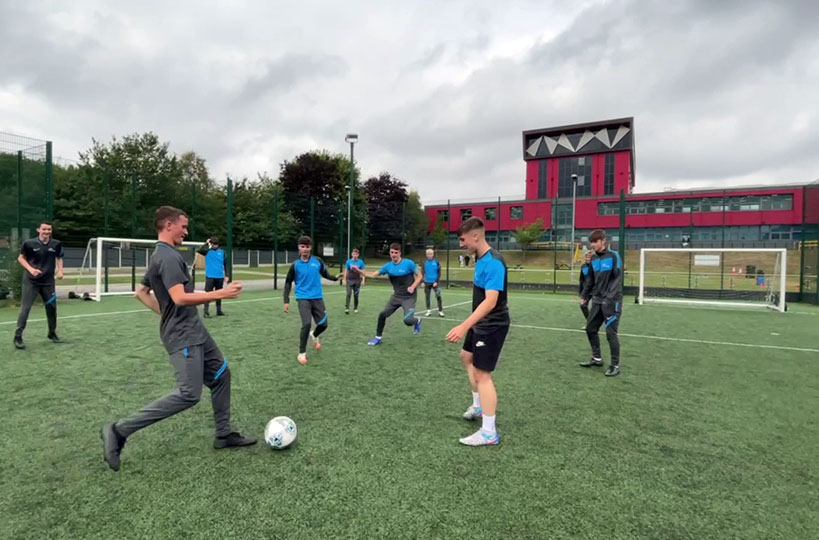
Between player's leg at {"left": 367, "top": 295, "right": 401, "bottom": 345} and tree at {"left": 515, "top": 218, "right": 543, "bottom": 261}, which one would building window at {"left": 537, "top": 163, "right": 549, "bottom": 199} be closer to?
tree at {"left": 515, "top": 218, "right": 543, "bottom": 261}

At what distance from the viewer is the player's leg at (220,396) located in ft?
11.2

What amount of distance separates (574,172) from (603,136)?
292 inches

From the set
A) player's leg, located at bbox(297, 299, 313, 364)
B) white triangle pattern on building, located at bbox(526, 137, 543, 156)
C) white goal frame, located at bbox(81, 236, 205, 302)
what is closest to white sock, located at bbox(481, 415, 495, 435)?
player's leg, located at bbox(297, 299, 313, 364)

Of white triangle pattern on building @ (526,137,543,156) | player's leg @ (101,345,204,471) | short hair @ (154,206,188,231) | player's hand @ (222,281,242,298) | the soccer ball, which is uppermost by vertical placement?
white triangle pattern on building @ (526,137,543,156)

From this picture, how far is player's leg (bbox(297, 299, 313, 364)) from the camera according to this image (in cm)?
A: 646

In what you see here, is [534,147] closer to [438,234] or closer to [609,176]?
[609,176]

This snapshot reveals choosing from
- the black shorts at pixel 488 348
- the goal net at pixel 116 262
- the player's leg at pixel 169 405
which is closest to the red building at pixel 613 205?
the black shorts at pixel 488 348

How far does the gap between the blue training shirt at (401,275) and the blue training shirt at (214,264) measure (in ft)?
16.5

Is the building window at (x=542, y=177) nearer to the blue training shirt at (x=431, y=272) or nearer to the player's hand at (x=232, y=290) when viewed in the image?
the blue training shirt at (x=431, y=272)

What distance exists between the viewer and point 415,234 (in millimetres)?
25875

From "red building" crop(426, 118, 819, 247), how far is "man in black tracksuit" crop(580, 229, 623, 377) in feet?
7.56

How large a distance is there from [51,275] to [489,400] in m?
7.55

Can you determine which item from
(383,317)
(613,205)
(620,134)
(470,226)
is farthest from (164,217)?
(620,134)

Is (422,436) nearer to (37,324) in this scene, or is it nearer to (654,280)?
(37,324)
